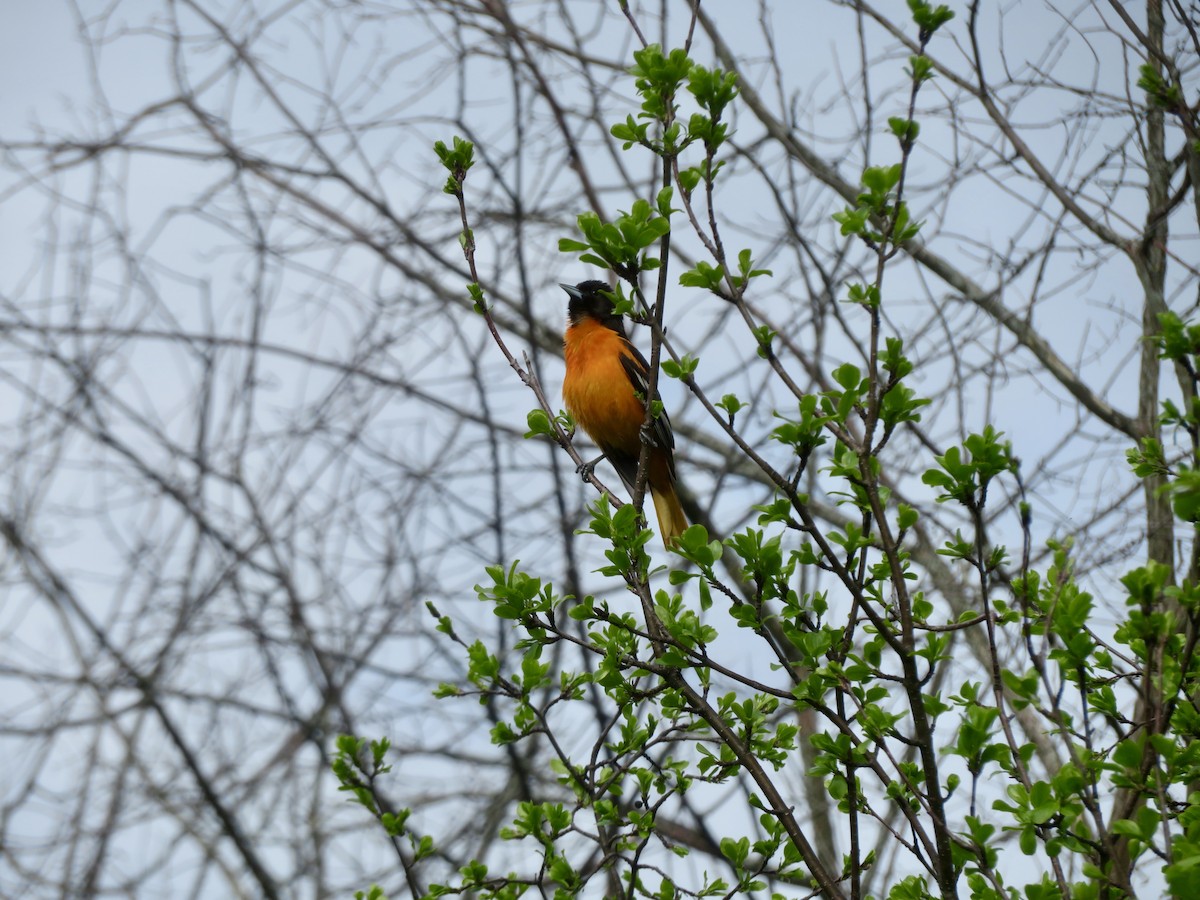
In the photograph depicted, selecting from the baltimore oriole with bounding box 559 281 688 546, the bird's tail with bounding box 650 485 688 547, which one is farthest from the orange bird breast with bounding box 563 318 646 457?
the bird's tail with bounding box 650 485 688 547

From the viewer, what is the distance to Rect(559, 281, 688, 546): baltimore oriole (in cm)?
521

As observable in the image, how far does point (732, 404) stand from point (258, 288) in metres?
5.14

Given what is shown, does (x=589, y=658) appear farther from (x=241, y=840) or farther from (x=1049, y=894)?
(x=1049, y=894)

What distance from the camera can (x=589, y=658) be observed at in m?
5.48

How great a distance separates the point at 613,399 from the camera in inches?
204

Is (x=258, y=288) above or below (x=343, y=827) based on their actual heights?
above

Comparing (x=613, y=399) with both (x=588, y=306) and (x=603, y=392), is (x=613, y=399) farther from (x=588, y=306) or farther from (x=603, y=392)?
(x=588, y=306)

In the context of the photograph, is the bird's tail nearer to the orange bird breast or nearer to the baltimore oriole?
the baltimore oriole

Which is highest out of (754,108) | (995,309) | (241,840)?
(754,108)

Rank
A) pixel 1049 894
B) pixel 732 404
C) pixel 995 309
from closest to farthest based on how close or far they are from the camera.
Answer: pixel 1049 894 < pixel 732 404 < pixel 995 309

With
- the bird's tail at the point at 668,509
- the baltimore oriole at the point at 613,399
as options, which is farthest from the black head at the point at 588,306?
the bird's tail at the point at 668,509

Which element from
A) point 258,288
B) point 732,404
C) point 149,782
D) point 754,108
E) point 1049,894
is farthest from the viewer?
point 258,288

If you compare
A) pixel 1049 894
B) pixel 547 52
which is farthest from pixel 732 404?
pixel 547 52

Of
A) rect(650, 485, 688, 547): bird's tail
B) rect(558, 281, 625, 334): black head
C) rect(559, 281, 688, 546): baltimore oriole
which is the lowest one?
rect(650, 485, 688, 547): bird's tail
